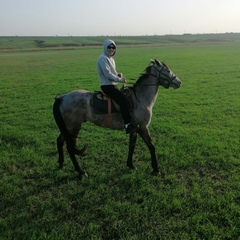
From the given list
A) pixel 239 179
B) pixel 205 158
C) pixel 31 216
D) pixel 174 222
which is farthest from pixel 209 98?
pixel 31 216

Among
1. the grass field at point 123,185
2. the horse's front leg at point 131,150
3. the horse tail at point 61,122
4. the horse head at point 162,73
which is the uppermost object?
the horse head at point 162,73

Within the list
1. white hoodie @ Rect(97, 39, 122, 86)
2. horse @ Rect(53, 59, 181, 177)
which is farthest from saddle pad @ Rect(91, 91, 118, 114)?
white hoodie @ Rect(97, 39, 122, 86)

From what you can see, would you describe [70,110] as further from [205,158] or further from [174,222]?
[205,158]

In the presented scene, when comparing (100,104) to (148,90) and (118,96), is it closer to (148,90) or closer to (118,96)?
(118,96)

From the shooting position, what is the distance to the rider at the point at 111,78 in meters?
6.06

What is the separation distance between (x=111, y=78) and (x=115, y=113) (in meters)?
1.06

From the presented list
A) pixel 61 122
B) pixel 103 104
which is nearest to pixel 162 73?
pixel 103 104

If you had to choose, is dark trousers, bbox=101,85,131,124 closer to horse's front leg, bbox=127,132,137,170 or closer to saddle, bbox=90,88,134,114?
saddle, bbox=90,88,134,114

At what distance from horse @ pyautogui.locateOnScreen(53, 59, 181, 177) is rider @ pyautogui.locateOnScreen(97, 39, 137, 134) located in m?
0.39

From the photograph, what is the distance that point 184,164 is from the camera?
7.09 meters

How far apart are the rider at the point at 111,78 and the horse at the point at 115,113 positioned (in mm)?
388

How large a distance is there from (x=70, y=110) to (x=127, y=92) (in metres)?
1.62

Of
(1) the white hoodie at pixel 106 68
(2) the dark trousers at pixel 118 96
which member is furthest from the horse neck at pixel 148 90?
(1) the white hoodie at pixel 106 68

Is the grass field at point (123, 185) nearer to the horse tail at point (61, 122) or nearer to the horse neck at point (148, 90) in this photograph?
the horse tail at point (61, 122)
